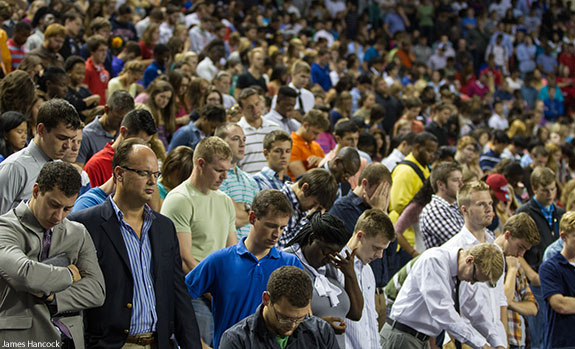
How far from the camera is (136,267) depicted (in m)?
4.16

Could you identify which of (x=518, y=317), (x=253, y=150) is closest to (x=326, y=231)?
(x=518, y=317)

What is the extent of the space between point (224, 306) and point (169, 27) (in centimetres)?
1102

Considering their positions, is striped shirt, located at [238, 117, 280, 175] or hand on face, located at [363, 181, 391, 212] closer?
hand on face, located at [363, 181, 391, 212]

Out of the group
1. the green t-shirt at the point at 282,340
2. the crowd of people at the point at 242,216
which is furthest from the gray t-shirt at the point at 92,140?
the green t-shirt at the point at 282,340

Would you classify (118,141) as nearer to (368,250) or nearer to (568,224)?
(368,250)

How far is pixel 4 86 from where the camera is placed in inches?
273

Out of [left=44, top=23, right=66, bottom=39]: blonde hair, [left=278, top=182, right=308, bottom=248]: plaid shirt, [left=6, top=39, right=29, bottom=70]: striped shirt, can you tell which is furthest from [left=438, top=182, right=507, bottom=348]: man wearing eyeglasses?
[left=6, top=39, right=29, bottom=70]: striped shirt

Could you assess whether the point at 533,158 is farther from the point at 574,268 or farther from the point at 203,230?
the point at 203,230

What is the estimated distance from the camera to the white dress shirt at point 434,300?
18.0ft

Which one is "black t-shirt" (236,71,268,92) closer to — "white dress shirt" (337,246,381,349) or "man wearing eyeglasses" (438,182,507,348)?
"man wearing eyeglasses" (438,182,507,348)

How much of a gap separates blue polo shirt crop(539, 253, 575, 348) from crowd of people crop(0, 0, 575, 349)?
0.02 metres

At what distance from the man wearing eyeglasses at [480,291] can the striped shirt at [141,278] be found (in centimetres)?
247

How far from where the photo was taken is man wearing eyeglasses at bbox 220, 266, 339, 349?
3.81 m

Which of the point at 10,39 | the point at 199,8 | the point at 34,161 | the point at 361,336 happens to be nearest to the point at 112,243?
the point at 34,161
